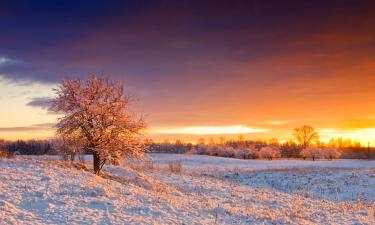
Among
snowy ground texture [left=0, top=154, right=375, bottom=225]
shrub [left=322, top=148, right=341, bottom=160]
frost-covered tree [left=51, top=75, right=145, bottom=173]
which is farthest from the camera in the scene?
shrub [left=322, top=148, right=341, bottom=160]

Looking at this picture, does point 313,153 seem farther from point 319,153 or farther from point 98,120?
point 98,120

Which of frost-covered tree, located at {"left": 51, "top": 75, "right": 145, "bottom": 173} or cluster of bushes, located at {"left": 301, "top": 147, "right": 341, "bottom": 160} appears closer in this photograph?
frost-covered tree, located at {"left": 51, "top": 75, "right": 145, "bottom": 173}

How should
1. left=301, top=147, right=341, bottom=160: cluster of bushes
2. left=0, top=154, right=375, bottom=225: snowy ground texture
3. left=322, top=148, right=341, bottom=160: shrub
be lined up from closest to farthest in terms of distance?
1. left=0, top=154, right=375, bottom=225: snowy ground texture
2. left=301, top=147, right=341, bottom=160: cluster of bushes
3. left=322, top=148, right=341, bottom=160: shrub

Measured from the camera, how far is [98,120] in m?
26.7

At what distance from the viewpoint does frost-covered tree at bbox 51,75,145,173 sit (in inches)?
1041

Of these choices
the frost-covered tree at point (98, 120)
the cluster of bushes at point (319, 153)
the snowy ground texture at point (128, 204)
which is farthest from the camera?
the cluster of bushes at point (319, 153)

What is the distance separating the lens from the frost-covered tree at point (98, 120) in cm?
2644

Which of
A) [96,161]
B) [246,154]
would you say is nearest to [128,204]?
[96,161]

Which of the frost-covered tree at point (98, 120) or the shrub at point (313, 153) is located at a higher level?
the frost-covered tree at point (98, 120)

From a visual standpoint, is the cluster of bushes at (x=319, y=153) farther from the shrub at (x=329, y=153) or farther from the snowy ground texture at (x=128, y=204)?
the snowy ground texture at (x=128, y=204)

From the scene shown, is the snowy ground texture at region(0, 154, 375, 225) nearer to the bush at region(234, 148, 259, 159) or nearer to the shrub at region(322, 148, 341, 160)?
the bush at region(234, 148, 259, 159)

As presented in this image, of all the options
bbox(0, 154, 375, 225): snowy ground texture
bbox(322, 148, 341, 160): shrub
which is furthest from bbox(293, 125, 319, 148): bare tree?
bbox(0, 154, 375, 225): snowy ground texture

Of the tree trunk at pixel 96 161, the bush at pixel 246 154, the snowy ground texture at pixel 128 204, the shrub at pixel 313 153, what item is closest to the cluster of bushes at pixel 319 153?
the shrub at pixel 313 153

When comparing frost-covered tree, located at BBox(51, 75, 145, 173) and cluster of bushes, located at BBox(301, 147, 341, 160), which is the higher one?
frost-covered tree, located at BBox(51, 75, 145, 173)
